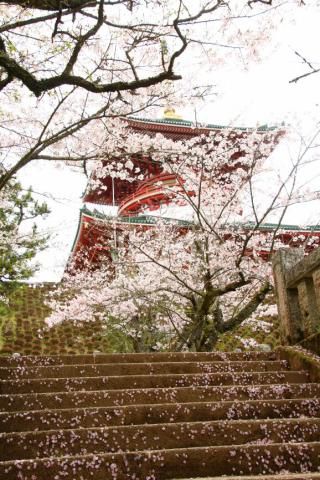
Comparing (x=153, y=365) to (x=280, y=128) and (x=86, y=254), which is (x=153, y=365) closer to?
(x=280, y=128)

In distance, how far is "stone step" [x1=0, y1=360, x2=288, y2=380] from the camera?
15.9 ft

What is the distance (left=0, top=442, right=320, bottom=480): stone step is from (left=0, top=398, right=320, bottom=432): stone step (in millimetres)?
651

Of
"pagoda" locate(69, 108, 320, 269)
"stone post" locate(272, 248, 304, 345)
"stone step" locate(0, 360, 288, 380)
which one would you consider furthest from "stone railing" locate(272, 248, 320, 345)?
"pagoda" locate(69, 108, 320, 269)

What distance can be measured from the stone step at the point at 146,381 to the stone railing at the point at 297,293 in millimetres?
967

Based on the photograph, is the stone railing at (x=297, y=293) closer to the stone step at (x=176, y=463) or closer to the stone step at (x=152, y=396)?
the stone step at (x=152, y=396)

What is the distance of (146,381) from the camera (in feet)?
15.7

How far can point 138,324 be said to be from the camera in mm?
12133

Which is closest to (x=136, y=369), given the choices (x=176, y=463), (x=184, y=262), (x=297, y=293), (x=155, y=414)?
(x=155, y=414)

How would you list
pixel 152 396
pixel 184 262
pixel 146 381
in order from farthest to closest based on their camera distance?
pixel 184 262 < pixel 146 381 < pixel 152 396

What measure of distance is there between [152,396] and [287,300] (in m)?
2.64

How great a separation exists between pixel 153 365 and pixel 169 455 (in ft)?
6.09

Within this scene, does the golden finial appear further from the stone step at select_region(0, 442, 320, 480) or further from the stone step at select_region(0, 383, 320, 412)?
the stone step at select_region(0, 442, 320, 480)

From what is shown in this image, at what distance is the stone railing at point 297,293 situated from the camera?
5.61m

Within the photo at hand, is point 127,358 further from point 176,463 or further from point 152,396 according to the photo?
point 176,463
